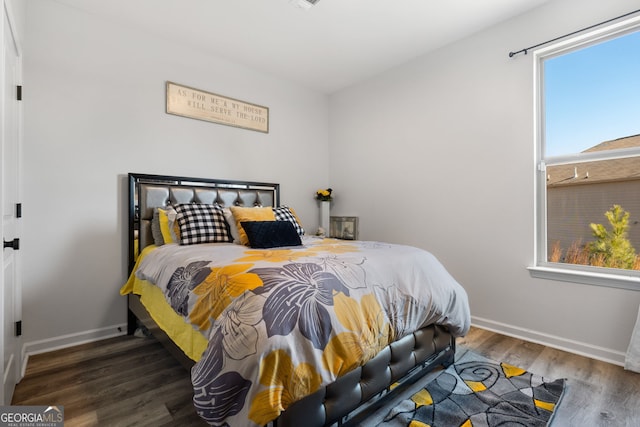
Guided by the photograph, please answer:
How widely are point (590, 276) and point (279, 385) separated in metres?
2.44

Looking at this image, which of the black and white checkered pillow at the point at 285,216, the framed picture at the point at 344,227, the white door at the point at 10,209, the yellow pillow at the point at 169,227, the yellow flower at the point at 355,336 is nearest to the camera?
the yellow flower at the point at 355,336

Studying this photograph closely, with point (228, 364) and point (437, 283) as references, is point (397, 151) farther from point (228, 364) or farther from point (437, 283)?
point (228, 364)

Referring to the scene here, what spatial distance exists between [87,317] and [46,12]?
2.41 metres

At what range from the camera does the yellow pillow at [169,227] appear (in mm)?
2512

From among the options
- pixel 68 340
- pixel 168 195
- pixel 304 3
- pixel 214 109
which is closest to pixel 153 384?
pixel 68 340

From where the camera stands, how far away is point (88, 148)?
8.16 ft

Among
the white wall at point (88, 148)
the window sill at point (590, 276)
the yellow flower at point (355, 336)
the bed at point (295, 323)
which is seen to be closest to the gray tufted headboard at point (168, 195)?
the white wall at point (88, 148)

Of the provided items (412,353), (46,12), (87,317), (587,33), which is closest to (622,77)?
(587,33)

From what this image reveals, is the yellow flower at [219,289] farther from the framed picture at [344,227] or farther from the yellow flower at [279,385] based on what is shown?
the framed picture at [344,227]

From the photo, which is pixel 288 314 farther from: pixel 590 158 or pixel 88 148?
pixel 590 158

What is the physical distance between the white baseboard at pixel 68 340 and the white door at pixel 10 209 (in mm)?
402

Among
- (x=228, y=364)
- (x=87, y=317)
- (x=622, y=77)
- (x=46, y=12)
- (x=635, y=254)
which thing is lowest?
(x=87, y=317)

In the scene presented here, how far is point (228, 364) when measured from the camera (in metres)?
1.02

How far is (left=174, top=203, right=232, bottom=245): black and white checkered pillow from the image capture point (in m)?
2.43
